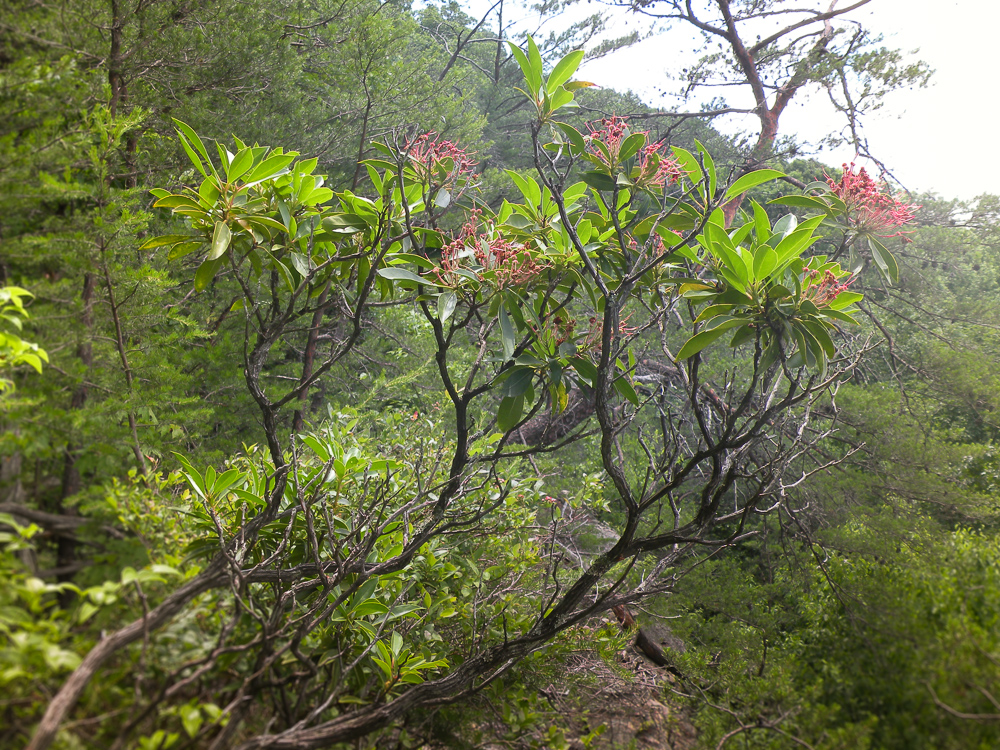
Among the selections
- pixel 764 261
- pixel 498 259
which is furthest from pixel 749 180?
pixel 498 259

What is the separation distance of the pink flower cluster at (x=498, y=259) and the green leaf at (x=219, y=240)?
55 centimetres

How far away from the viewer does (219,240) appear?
55.1 inches

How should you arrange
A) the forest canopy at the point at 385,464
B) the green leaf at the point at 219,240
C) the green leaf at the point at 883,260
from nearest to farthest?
1. the forest canopy at the point at 385,464
2. the green leaf at the point at 219,240
3. the green leaf at the point at 883,260

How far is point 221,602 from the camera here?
45.6 inches

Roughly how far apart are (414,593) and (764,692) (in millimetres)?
1235

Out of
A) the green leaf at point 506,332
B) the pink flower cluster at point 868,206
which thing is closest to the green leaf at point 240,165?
the green leaf at point 506,332

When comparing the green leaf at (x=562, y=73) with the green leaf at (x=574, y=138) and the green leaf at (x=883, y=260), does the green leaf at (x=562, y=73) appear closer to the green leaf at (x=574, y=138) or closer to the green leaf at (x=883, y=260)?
the green leaf at (x=574, y=138)

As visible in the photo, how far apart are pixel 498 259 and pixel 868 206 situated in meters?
1.18

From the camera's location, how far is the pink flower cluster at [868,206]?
1.67 metres

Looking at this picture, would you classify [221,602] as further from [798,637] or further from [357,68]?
[357,68]

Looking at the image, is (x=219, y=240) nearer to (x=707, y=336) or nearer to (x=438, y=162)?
(x=438, y=162)

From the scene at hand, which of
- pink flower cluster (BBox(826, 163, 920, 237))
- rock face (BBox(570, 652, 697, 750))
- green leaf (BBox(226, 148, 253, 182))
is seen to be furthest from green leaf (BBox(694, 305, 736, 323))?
rock face (BBox(570, 652, 697, 750))

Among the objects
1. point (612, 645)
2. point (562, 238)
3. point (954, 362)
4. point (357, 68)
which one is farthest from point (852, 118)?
point (612, 645)

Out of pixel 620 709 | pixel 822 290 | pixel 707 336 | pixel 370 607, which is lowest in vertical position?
pixel 620 709
